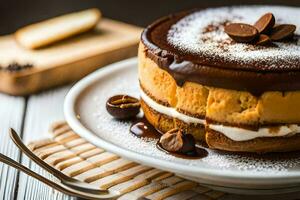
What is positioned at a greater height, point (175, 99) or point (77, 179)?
point (175, 99)

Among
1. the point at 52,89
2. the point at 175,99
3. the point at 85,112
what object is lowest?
the point at 52,89

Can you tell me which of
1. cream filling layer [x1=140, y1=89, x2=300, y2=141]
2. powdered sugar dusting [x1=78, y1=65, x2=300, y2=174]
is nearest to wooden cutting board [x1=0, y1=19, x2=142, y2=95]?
powdered sugar dusting [x1=78, y1=65, x2=300, y2=174]

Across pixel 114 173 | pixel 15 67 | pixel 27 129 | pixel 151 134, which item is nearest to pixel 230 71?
pixel 151 134

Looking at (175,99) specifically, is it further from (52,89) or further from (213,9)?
(52,89)

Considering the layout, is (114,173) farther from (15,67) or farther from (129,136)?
(15,67)

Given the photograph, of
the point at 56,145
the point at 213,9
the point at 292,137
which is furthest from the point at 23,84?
the point at 292,137

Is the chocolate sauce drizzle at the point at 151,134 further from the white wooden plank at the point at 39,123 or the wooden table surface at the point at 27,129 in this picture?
the white wooden plank at the point at 39,123

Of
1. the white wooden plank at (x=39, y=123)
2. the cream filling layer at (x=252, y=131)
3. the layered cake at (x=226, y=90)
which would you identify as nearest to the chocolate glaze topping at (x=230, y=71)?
the layered cake at (x=226, y=90)
